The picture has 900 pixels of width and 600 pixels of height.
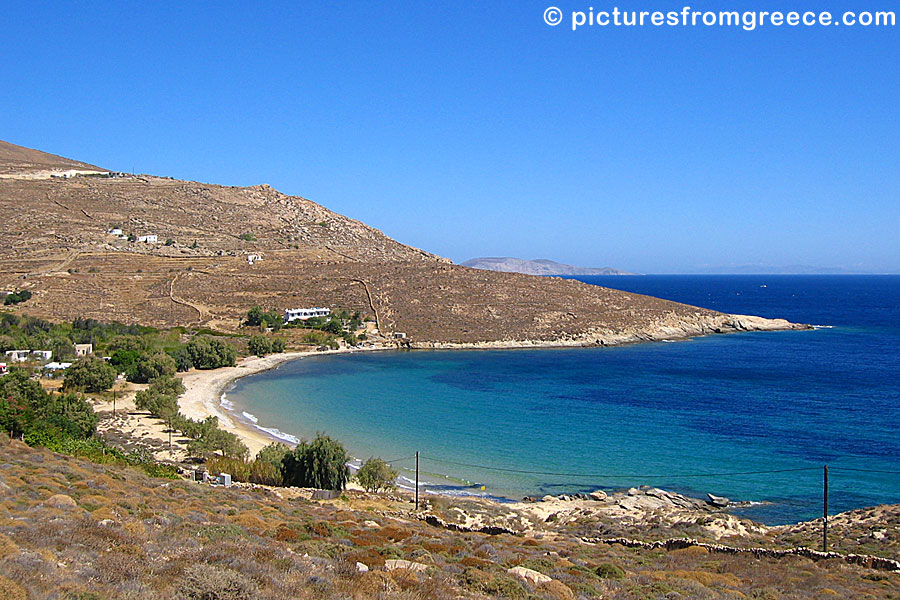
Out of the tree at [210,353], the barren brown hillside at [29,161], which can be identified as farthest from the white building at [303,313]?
the barren brown hillside at [29,161]

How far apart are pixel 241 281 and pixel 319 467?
56.9m

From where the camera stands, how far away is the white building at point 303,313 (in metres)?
69.3

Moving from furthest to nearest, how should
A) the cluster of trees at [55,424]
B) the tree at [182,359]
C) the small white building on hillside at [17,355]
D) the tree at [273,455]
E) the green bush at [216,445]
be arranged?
1. the tree at [182,359]
2. the small white building on hillside at [17,355]
3. the green bush at [216,445]
4. the tree at [273,455]
5. the cluster of trees at [55,424]

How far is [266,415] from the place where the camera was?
3762cm

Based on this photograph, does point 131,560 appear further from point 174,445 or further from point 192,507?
point 174,445

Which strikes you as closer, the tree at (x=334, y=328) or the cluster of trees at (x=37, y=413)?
the cluster of trees at (x=37, y=413)

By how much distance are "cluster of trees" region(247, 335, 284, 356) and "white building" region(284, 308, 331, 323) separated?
842 centimetres

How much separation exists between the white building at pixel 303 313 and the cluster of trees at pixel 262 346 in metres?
8.42

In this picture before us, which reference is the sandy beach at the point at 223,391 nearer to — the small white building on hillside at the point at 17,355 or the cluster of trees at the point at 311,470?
Result: the cluster of trees at the point at 311,470

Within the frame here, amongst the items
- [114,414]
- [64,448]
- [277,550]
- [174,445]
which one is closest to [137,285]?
[114,414]

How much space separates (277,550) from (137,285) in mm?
67646

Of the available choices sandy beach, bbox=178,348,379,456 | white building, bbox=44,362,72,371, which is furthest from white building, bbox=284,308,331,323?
white building, bbox=44,362,72,371

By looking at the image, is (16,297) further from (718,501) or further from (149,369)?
(718,501)

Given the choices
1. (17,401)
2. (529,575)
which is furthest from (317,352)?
(529,575)
